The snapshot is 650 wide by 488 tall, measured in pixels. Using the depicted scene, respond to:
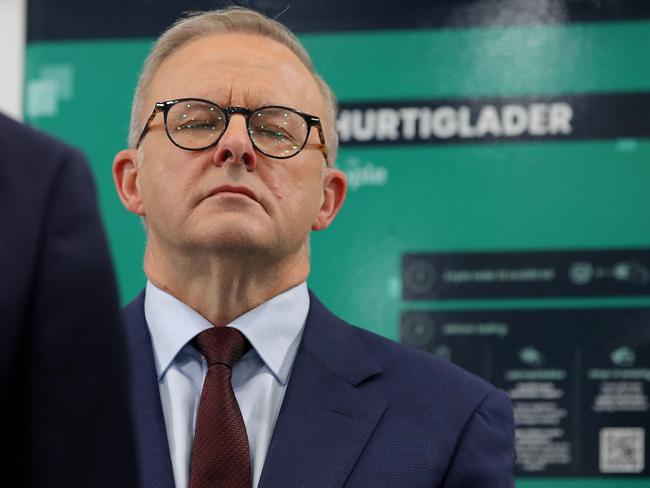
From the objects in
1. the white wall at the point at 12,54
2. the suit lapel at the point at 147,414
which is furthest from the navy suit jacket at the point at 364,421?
the white wall at the point at 12,54

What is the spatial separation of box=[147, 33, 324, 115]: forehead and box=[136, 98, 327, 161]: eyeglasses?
25 millimetres

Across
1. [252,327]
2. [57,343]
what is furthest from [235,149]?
[57,343]

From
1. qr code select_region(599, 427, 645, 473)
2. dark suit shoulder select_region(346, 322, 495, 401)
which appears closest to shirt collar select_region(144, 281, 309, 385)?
dark suit shoulder select_region(346, 322, 495, 401)

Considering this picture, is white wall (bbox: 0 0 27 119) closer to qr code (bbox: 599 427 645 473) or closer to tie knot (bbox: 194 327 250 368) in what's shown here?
tie knot (bbox: 194 327 250 368)

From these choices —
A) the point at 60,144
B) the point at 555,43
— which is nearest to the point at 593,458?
the point at 555,43

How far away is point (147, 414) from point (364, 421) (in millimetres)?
368

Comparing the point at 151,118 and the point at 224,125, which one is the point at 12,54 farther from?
the point at 224,125

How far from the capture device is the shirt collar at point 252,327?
1979 mm

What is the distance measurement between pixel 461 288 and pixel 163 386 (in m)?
1.24

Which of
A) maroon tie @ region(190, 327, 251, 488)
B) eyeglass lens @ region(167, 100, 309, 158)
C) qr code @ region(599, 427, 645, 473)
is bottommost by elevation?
qr code @ region(599, 427, 645, 473)

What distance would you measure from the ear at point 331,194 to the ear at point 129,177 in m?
0.35

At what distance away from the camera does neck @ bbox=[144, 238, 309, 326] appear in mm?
2010

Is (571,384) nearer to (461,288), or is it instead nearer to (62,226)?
(461,288)

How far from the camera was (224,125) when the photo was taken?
201cm
